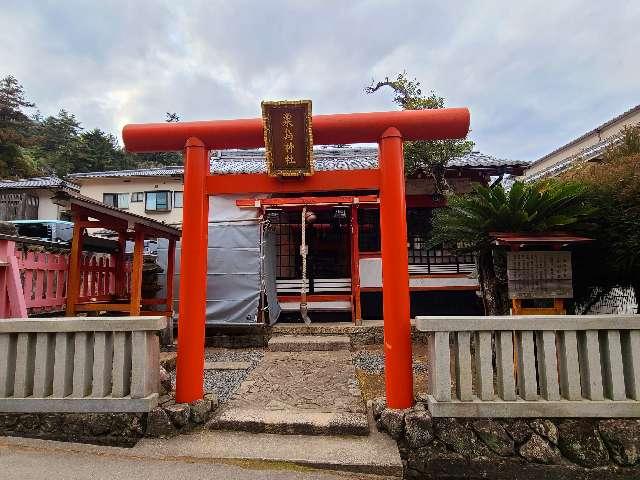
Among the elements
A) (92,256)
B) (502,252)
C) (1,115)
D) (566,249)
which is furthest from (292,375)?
(1,115)

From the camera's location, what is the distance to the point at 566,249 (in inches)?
189

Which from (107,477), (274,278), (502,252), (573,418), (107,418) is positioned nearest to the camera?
(107,477)

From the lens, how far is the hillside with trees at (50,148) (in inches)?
985

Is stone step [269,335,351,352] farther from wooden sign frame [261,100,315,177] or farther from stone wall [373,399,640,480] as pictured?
wooden sign frame [261,100,315,177]

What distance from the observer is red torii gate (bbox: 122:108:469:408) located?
402 centimetres

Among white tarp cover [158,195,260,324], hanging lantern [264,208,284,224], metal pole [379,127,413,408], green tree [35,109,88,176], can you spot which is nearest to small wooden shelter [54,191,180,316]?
white tarp cover [158,195,260,324]

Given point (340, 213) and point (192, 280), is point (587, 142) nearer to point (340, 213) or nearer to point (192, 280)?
point (340, 213)

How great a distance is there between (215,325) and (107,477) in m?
5.59

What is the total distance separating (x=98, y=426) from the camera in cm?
378

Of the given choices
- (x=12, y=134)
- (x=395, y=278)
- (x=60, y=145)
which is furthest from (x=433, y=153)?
(x=60, y=145)

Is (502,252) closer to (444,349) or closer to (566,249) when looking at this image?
(566,249)

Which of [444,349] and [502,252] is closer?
[444,349]

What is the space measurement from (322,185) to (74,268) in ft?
15.8

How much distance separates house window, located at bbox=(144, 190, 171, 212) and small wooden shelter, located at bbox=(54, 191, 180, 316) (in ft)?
47.9
